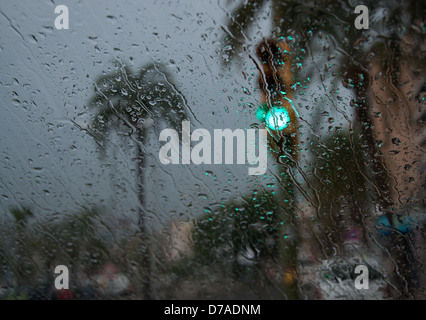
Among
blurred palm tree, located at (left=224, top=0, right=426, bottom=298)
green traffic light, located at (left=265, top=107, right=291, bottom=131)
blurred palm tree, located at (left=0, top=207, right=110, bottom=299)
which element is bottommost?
blurred palm tree, located at (left=0, top=207, right=110, bottom=299)

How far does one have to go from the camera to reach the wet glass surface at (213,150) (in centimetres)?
156

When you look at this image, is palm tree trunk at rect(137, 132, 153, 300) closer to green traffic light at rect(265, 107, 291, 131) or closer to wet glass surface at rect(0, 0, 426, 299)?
wet glass surface at rect(0, 0, 426, 299)

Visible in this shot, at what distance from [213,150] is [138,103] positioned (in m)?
0.48

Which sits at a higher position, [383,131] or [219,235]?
[383,131]

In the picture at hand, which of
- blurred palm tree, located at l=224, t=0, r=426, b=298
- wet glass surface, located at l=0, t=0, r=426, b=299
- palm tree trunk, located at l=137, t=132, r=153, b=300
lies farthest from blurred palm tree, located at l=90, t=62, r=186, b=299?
blurred palm tree, located at l=224, t=0, r=426, b=298

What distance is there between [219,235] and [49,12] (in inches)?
59.5

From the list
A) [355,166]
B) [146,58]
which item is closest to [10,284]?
[146,58]

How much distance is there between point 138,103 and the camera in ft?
5.30

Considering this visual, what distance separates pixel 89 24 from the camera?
1.62 metres

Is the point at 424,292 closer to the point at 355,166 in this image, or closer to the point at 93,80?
the point at 355,166

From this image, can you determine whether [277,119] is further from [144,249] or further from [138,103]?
[144,249]

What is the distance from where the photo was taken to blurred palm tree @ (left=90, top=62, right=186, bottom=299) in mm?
1602

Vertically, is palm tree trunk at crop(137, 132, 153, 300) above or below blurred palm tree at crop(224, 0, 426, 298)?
below

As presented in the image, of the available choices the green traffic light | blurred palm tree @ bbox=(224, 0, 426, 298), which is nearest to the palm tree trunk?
the green traffic light
